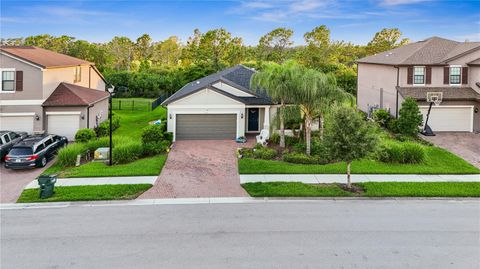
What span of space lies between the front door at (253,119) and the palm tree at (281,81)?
13.4 feet

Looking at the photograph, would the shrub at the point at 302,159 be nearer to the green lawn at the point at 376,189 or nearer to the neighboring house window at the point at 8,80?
the green lawn at the point at 376,189

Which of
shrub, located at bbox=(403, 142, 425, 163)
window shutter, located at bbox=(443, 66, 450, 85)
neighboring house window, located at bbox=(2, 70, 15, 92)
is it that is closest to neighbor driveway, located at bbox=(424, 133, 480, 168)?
shrub, located at bbox=(403, 142, 425, 163)

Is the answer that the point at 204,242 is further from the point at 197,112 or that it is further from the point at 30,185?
the point at 197,112

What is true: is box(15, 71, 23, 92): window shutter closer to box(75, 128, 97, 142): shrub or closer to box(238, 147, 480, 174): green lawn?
box(75, 128, 97, 142): shrub

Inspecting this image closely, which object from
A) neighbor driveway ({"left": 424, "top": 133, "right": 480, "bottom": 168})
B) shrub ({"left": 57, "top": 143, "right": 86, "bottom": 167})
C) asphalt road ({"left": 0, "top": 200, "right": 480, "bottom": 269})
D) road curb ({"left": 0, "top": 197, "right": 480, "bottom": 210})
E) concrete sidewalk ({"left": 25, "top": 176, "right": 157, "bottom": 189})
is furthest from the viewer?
neighbor driveway ({"left": 424, "top": 133, "right": 480, "bottom": 168})

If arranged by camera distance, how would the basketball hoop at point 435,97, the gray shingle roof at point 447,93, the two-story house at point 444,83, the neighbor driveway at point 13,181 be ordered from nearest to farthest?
1. the neighbor driveway at point 13,181
2. the basketball hoop at point 435,97
3. the gray shingle roof at point 447,93
4. the two-story house at point 444,83

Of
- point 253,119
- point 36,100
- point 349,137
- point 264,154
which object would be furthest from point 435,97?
point 36,100

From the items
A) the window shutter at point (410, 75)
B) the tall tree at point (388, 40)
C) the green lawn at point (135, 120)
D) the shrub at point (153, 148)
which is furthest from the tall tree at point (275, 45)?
the shrub at point (153, 148)

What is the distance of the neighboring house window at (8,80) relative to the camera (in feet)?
81.8

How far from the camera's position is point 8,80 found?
2500 cm

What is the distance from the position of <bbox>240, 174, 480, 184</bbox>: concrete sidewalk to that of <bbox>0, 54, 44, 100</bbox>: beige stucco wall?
605 inches

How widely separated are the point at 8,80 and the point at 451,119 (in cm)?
2922

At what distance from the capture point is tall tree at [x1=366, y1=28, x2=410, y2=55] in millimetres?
51322

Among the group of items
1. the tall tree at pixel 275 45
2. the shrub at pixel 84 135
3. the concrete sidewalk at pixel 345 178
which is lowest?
the concrete sidewalk at pixel 345 178
